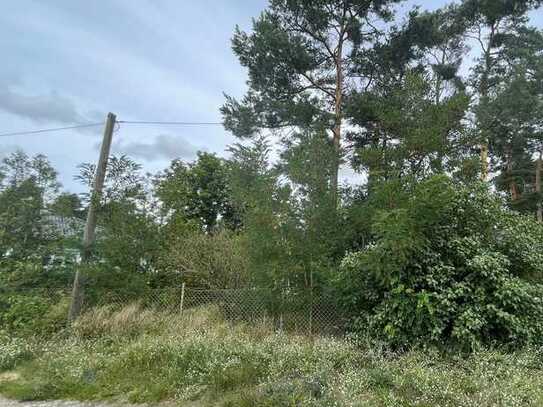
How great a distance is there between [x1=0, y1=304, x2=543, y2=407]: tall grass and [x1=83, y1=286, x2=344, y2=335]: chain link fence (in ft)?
1.44

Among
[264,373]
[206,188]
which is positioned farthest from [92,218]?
[206,188]

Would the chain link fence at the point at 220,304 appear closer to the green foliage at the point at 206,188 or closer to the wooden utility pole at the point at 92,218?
the wooden utility pole at the point at 92,218

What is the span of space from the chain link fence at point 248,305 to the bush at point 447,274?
1.77 feet

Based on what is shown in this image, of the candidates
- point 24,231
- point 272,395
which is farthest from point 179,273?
point 24,231

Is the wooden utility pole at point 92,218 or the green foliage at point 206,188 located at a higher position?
the green foliage at point 206,188

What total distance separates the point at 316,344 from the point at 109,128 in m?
5.61

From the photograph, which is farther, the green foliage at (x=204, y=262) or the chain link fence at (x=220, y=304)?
the green foliage at (x=204, y=262)

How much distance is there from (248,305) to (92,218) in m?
3.34

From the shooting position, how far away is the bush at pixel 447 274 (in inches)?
190

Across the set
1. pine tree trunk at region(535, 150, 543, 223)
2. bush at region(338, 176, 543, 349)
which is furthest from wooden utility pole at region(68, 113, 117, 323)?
pine tree trunk at region(535, 150, 543, 223)

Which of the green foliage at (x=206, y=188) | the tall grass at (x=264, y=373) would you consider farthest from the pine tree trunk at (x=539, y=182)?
the green foliage at (x=206, y=188)

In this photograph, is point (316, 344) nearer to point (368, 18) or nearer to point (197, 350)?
point (197, 350)

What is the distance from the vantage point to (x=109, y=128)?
7.42 meters

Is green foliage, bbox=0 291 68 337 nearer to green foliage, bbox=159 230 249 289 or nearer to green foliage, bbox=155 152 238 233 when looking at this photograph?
green foliage, bbox=159 230 249 289
